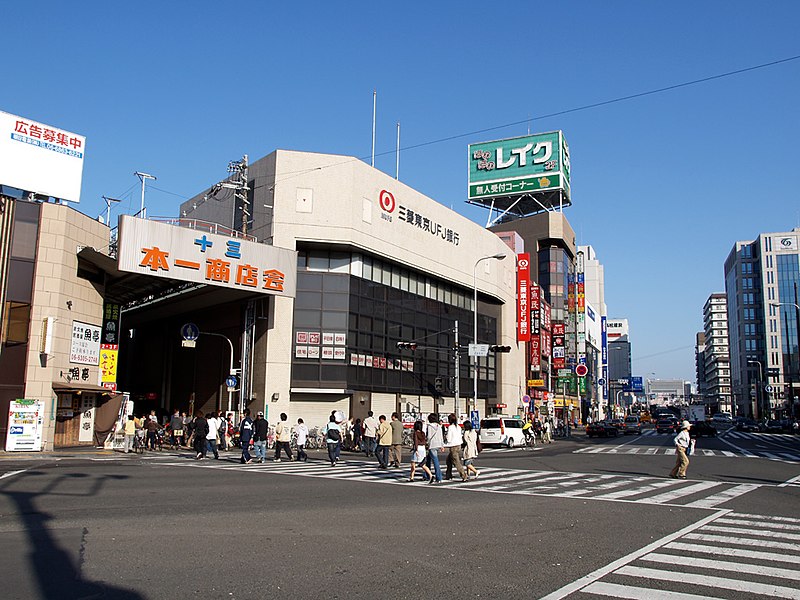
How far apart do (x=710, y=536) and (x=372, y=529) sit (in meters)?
5.04

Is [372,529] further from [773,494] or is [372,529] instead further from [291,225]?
[291,225]

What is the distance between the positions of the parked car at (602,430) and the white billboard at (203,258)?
113ft

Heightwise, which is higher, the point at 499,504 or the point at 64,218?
the point at 64,218

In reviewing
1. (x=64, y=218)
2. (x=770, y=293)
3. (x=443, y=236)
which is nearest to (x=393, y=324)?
(x=443, y=236)

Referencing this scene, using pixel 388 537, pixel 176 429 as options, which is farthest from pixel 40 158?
pixel 388 537

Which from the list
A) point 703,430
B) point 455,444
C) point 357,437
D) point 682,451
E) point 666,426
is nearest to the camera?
point 455,444

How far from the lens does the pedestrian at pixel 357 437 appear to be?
32.7 m

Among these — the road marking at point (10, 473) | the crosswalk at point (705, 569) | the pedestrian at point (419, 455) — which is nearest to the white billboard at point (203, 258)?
the road marking at point (10, 473)

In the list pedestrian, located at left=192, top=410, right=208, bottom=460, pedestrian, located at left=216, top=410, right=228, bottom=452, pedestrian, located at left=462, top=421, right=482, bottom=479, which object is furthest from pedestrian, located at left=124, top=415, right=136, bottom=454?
pedestrian, located at left=462, top=421, right=482, bottom=479

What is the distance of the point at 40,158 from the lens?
31141 millimetres

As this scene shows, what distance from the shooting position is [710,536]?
10.3 metres

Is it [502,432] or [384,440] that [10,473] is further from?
[502,432]

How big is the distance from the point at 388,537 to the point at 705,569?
4.13 metres

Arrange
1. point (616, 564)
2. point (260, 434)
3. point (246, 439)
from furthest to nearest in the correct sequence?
1. point (260, 434)
2. point (246, 439)
3. point (616, 564)
